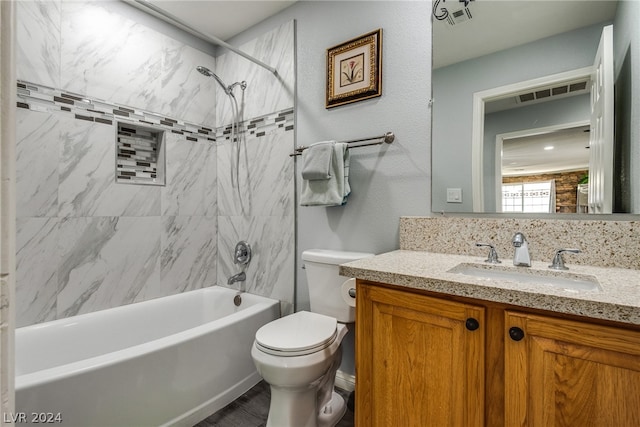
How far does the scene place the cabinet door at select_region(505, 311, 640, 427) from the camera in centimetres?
75


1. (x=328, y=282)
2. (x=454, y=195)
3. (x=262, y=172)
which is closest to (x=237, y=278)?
(x=262, y=172)

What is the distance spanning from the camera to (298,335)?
4.84 feet

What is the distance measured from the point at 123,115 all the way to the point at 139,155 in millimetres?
285

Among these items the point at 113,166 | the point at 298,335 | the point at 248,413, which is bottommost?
the point at 248,413

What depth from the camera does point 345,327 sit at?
5.56ft

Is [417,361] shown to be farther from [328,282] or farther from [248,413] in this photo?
[248,413]

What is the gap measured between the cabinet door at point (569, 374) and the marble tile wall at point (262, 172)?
5.01 feet

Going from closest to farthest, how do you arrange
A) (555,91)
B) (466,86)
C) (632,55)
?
1. (632,55)
2. (555,91)
3. (466,86)

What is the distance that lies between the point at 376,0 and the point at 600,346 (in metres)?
1.91

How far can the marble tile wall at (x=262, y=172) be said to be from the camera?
223cm

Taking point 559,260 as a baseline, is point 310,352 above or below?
below

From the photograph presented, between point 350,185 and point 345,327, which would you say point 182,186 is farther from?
point 345,327

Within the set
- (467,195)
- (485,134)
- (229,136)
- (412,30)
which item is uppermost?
(412,30)

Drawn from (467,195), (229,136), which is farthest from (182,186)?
(467,195)
